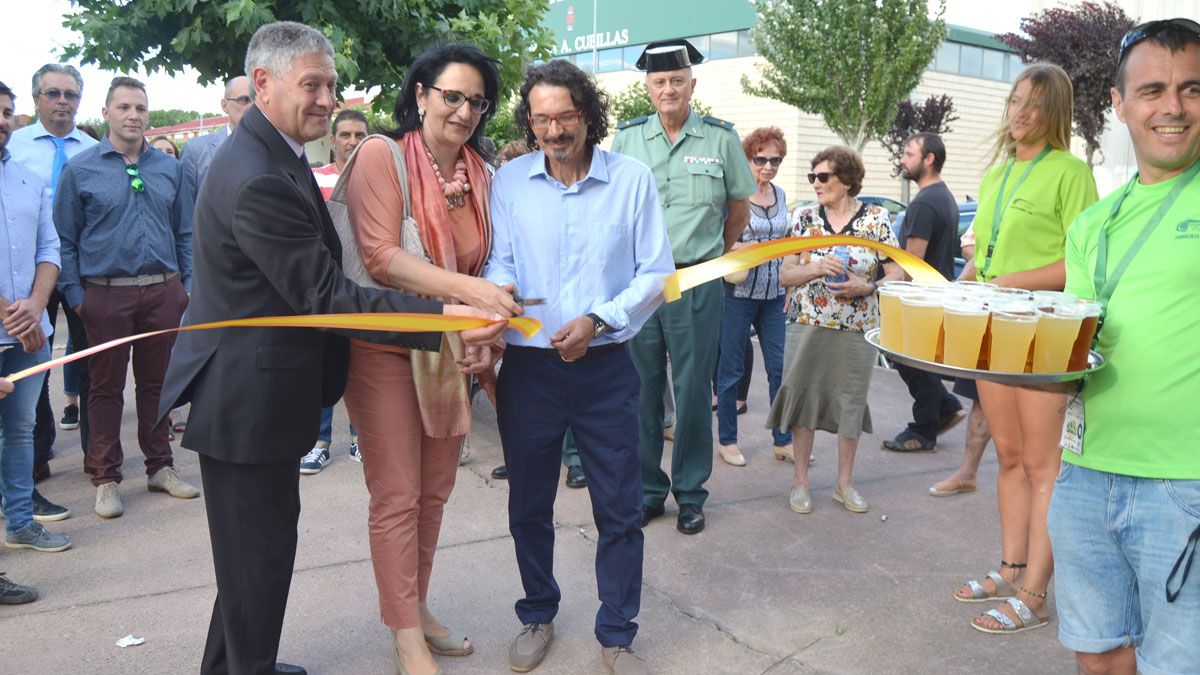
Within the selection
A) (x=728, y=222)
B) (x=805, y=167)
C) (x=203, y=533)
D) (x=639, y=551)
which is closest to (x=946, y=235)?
(x=728, y=222)

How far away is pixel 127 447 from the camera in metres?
6.31

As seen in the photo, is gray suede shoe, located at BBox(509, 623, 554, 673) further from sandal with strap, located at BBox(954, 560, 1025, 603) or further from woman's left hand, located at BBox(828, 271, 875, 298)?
woman's left hand, located at BBox(828, 271, 875, 298)

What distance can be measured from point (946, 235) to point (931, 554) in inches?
95.6

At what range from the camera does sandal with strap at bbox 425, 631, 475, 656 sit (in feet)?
11.6

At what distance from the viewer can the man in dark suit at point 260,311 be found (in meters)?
2.70

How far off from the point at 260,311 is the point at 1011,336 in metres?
2.09

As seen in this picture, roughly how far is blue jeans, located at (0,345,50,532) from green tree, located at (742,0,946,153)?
71.7 feet

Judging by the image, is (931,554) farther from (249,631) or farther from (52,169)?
(52,169)

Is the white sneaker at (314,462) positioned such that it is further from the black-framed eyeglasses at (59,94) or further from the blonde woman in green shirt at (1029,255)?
the blonde woman in green shirt at (1029,255)

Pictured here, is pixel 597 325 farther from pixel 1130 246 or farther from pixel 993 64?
pixel 993 64

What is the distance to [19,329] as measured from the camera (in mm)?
4418

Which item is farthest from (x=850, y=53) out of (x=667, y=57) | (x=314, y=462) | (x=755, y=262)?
(x=755, y=262)

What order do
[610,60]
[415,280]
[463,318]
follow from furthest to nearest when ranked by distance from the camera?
[610,60] < [415,280] < [463,318]

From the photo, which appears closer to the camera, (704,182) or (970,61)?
(704,182)
